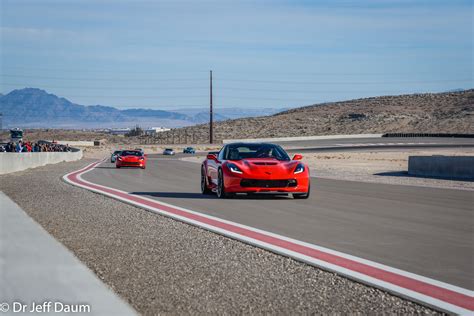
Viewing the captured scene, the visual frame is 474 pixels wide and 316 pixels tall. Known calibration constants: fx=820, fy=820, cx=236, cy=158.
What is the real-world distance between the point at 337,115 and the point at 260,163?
166 meters

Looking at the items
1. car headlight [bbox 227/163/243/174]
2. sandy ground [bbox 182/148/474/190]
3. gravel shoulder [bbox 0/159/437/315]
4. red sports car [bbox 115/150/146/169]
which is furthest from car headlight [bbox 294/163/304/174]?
red sports car [bbox 115/150/146/169]

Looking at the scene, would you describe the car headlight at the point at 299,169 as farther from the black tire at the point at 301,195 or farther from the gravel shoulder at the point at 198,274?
the gravel shoulder at the point at 198,274

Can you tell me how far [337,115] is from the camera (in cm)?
18150

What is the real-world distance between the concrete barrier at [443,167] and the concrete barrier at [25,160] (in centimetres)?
1554

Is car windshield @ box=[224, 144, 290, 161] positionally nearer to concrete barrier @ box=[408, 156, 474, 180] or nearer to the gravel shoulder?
the gravel shoulder

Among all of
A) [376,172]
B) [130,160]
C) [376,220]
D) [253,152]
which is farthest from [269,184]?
[130,160]

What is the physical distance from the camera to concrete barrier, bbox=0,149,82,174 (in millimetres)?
31844

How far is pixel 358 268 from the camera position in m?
8.37

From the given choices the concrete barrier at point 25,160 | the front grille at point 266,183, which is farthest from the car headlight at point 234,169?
the concrete barrier at point 25,160

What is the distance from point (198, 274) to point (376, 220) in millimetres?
5613

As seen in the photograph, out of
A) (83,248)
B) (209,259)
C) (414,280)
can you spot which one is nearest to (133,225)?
(83,248)

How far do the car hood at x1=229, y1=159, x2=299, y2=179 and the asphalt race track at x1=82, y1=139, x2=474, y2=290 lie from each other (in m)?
0.58

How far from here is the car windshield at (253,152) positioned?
1823 cm

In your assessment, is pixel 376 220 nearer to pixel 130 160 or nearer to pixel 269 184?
pixel 269 184
